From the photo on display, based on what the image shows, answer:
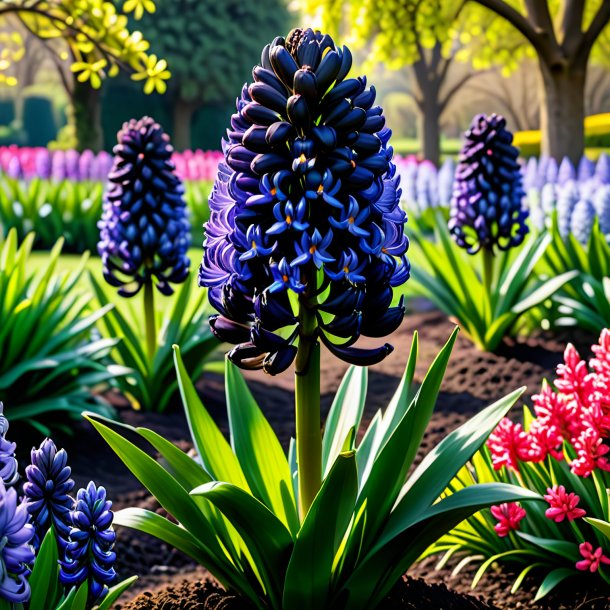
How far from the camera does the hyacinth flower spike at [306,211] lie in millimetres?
2178

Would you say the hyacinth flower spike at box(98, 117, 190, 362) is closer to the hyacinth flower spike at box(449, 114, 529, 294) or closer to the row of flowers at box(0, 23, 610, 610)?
the hyacinth flower spike at box(449, 114, 529, 294)

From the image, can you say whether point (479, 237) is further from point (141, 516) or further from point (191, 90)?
point (191, 90)

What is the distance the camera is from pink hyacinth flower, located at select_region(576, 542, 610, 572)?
269 cm

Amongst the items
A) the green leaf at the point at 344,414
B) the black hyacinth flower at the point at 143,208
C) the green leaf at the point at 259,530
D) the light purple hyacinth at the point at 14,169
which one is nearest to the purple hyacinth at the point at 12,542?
the green leaf at the point at 259,530

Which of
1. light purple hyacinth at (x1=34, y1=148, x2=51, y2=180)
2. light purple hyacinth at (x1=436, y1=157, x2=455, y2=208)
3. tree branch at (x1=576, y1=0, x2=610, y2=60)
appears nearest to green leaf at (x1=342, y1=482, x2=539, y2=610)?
tree branch at (x1=576, y1=0, x2=610, y2=60)

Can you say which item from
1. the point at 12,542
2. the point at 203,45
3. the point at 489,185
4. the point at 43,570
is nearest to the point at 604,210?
the point at 489,185

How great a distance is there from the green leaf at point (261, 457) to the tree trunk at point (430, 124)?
20.8 meters

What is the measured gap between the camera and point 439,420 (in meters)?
4.93

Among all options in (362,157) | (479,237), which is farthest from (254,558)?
(479,237)

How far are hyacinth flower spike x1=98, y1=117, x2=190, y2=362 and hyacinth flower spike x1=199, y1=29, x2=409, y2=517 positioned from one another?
248 cm

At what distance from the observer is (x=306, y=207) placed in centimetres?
219

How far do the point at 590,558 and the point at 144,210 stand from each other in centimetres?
296

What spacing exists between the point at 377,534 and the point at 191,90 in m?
25.5

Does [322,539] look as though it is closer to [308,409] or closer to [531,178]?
[308,409]
